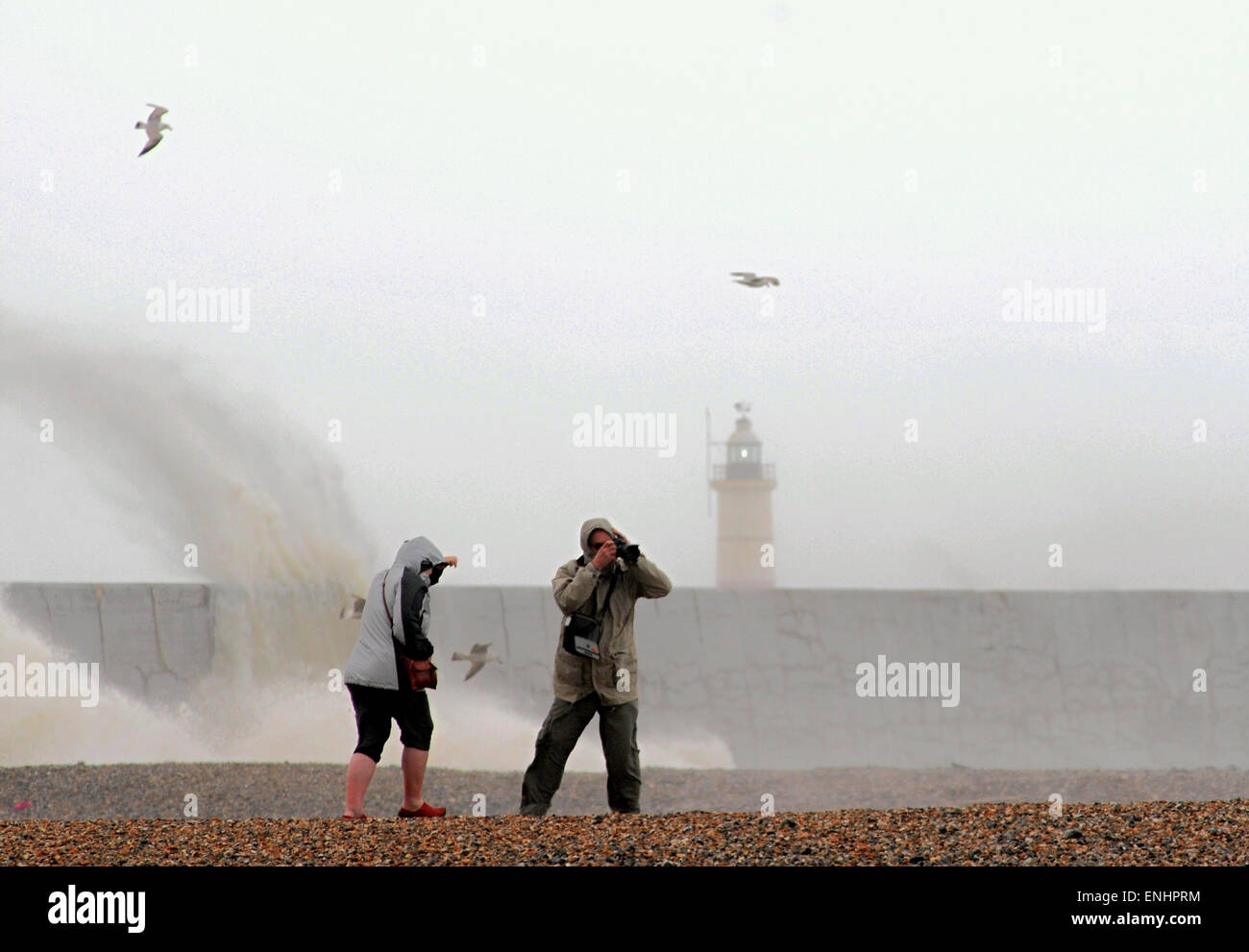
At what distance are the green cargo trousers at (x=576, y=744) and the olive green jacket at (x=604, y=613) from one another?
0.29 feet

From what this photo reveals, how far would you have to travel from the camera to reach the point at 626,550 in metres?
7.95

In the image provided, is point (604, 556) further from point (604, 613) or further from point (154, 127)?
point (154, 127)

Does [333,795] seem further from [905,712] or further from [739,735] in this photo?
[905,712]

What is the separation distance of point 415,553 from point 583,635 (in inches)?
43.7

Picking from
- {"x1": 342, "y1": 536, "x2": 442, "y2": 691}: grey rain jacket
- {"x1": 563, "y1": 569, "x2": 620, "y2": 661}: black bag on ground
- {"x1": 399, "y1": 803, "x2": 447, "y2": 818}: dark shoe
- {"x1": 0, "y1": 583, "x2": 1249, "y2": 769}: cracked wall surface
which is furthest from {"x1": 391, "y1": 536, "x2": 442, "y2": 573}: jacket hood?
{"x1": 0, "y1": 583, "x2": 1249, "y2": 769}: cracked wall surface

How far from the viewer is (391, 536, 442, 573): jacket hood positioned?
7750mm

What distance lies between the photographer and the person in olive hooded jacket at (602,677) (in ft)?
25.9

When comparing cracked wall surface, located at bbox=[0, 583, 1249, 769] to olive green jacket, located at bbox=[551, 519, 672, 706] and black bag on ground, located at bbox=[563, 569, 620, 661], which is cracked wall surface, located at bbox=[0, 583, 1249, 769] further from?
black bag on ground, located at bbox=[563, 569, 620, 661]

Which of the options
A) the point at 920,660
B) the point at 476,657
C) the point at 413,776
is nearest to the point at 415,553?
the point at 413,776

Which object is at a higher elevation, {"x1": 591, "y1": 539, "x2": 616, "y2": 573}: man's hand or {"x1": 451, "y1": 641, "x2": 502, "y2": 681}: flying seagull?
{"x1": 591, "y1": 539, "x2": 616, "y2": 573}: man's hand
